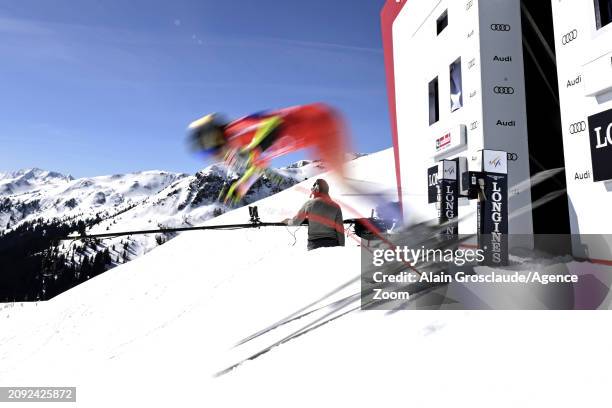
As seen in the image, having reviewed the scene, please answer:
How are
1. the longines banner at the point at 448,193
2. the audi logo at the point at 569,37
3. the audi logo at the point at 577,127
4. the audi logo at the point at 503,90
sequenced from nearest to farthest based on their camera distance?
the audi logo at the point at 577,127 → the audi logo at the point at 569,37 → the longines banner at the point at 448,193 → the audi logo at the point at 503,90

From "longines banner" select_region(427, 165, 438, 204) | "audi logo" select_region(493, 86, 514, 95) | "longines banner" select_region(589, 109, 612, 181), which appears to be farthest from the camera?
"longines banner" select_region(427, 165, 438, 204)

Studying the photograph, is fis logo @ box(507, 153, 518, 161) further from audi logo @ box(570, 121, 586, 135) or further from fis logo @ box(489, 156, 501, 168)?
fis logo @ box(489, 156, 501, 168)

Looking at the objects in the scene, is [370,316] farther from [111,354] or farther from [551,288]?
[111,354]

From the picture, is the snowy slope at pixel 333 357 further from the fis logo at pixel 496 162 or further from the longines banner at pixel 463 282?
the fis logo at pixel 496 162

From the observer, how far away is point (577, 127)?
276 inches

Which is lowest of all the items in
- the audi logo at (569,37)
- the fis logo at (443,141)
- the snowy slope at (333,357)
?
the snowy slope at (333,357)

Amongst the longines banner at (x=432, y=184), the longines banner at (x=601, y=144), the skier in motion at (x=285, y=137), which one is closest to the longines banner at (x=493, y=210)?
the longines banner at (x=601, y=144)

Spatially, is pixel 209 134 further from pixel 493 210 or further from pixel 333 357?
pixel 493 210

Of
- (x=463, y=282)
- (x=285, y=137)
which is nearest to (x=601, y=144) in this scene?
(x=463, y=282)

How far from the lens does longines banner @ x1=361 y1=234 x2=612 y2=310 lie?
4.07m

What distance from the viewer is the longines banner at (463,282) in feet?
13.4

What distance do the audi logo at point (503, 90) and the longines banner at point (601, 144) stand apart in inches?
116

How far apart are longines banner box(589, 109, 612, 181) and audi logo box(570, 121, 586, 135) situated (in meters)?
0.17

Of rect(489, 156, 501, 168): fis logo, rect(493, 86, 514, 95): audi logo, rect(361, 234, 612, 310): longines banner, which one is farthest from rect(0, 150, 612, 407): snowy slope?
rect(493, 86, 514, 95): audi logo
